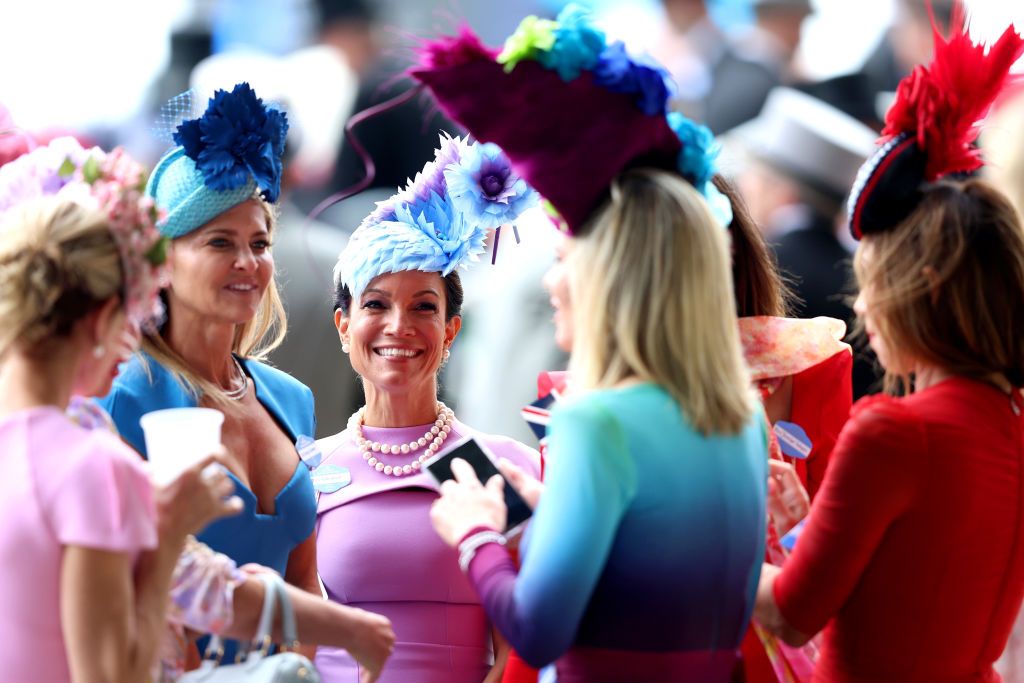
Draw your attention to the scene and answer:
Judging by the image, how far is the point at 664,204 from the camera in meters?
1.98

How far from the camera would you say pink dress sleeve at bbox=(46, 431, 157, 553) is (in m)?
1.72

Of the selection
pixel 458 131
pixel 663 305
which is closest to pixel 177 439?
pixel 663 305

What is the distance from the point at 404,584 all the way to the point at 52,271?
1434 millimetres

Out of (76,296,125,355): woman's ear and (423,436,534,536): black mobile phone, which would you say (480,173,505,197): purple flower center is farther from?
(76,296,125,355): woman's ear

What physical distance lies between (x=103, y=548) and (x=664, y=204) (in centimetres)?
106

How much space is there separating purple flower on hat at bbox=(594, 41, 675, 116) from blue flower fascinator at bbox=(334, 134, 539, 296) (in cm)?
96

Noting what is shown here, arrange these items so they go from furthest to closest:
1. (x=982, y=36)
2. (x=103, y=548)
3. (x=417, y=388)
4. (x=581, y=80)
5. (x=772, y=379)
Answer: (x=417, y=388), (x=772, y=379), (x=982, y=36), (x=581, y=80), (x=103, y=548)

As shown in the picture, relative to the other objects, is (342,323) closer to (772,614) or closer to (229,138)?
(229,138)

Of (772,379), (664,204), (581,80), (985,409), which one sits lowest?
(772,379)

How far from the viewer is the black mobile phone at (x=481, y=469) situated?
7.63 ft

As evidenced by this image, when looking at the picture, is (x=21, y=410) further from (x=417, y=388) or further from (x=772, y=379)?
(x=772, y=379)

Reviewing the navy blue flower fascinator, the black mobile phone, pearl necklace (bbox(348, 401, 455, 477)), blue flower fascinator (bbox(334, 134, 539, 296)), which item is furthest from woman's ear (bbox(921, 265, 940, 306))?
pearl necklace (bbox(348, 401, 455, 477))

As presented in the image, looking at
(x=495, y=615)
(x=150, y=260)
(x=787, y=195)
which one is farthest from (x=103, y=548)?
(x=787, y=195)

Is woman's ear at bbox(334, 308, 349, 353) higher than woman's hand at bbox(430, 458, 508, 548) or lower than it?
lower
